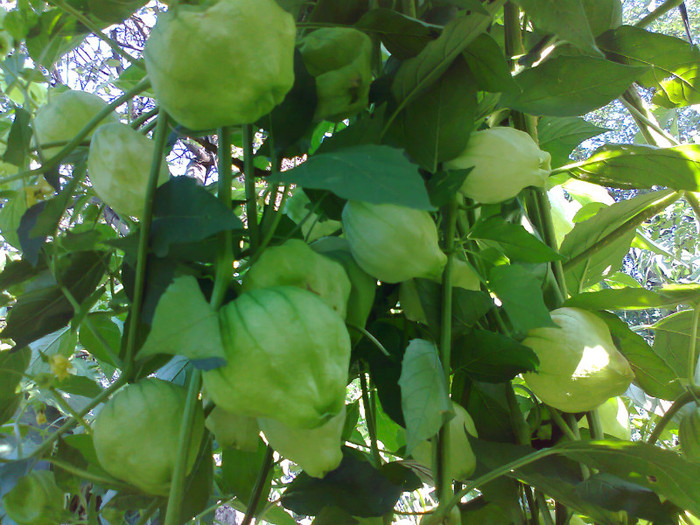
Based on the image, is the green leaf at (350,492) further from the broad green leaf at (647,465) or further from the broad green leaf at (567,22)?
the broad green leaf at (567,22)

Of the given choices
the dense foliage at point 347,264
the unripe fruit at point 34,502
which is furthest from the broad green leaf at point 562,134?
the unripe fruit at point 34,502

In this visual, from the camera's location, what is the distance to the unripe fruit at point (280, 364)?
0.61ft

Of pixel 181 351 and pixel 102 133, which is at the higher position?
pixel 102 133

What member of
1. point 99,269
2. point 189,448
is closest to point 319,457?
point 189,448

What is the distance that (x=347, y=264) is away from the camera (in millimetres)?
277

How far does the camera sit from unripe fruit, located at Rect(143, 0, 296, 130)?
0.63ft

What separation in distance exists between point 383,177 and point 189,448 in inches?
5.0

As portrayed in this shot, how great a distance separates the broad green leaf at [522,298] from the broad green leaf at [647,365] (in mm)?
91

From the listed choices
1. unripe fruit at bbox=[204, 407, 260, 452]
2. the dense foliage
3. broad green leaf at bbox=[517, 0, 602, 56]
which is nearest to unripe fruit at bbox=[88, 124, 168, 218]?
the dense foliage

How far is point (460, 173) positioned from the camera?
0.26 m

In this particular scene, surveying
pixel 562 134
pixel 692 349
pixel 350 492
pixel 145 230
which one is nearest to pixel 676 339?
pixel 692 349

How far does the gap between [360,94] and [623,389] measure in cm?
20

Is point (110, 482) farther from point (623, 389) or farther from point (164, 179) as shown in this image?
point (623, 389)

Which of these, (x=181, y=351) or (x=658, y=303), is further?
(x=658, y=303)
